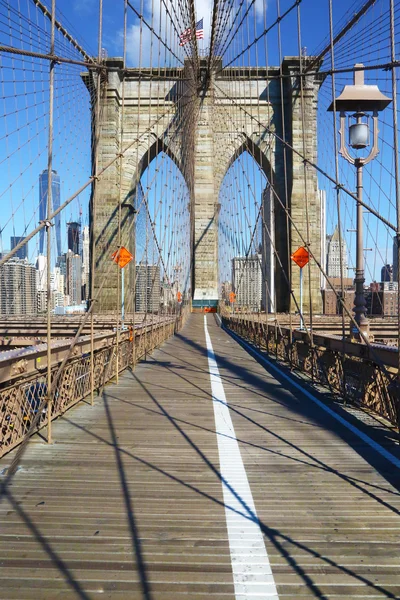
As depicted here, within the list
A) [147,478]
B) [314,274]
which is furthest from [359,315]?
[314,274]

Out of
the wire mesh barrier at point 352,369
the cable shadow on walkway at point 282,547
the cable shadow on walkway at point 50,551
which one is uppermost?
the wire mesh barrier at point 352,369

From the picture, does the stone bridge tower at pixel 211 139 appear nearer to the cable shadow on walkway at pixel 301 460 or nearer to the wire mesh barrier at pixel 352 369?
the wire mesh barrier at pixel 352 369

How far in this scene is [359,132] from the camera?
7539mm

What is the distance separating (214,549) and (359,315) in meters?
5.56

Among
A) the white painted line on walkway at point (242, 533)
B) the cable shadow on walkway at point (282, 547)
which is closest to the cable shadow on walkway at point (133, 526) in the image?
the white painted line on walkway at point (242, 533)

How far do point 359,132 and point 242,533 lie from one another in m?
6.42

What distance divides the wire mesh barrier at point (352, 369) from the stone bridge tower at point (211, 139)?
49.5 ft

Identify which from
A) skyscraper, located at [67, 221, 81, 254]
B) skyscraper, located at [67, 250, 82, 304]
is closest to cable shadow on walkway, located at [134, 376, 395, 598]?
skyscraper, located at [67, 250, 82, 304]

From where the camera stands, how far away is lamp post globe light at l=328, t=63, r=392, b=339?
7464mm

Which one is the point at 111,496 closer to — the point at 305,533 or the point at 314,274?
the point at 305,533

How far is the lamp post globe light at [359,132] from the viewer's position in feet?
24.5

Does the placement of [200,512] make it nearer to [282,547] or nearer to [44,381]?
[282,547]

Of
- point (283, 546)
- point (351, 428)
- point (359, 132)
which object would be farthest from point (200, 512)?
point (359, 132)

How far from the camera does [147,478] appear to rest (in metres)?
3.37
